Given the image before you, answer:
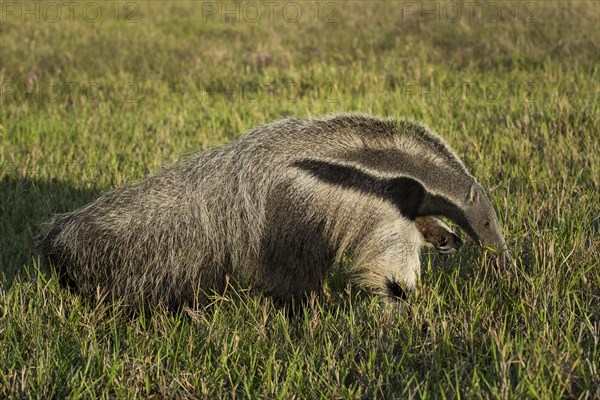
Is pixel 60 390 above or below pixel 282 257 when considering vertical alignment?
below

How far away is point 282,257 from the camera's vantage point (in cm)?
373

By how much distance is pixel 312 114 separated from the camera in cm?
788

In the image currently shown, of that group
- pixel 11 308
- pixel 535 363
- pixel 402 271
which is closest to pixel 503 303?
pixel 402 271

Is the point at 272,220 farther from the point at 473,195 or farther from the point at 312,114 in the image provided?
the point at 312,114

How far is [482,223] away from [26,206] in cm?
365

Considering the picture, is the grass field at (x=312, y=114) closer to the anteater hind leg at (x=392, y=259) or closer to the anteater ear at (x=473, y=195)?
the anteater hind leg at (x=392, y=259)

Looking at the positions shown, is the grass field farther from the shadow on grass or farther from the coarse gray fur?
the coarse gray fur

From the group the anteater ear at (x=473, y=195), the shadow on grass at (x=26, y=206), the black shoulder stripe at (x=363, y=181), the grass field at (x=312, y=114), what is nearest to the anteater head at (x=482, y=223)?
the anteater ear at (x=473, y=195)

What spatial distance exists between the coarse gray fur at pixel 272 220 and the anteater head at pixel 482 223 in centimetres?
1

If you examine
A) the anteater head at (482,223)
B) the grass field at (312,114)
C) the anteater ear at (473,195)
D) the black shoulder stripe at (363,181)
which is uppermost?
the black shoulder stripe at (363,181)

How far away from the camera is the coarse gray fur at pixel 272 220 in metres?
3.71

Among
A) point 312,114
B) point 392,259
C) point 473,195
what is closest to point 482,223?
point 473,195

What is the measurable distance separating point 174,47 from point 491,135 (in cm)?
638

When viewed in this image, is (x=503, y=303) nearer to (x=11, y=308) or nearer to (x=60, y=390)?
(x=60, y=390)
